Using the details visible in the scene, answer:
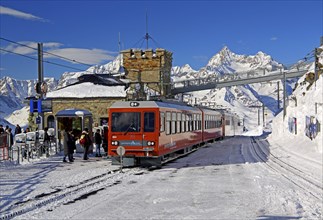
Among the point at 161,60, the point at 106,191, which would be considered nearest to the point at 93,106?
the point at 161,60

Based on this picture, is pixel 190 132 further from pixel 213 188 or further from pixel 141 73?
pixel 141 73

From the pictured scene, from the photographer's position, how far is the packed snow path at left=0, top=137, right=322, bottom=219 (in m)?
9.88

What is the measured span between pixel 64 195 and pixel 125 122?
7.71 metres

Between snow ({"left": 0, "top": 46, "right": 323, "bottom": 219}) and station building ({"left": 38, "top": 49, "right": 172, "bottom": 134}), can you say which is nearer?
snow ({"left": 0, "top": 46, "right": 323, "bottom": 219})

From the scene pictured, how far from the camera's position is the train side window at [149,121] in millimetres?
19062

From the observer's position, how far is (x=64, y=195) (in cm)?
1185

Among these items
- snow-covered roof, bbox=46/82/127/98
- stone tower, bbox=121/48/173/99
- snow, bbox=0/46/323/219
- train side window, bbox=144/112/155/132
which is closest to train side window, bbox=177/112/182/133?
snow, bbox=0/46/323/219

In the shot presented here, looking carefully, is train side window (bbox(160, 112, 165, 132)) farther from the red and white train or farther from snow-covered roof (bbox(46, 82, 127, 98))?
snow-covered roof (bbox(46, 82, 127, 98))

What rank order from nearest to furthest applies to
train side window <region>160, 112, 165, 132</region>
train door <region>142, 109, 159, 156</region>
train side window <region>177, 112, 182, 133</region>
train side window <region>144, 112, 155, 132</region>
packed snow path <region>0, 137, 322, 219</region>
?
packed snow path <region>0, 137, 322, 219</region>
train door <region>142, 109, 159, 156</region>
train side window <region>144, 112, 155, 132</region>
train side window <region>160, 112, 165, 132</region>
train side window <region>177, 112, 182, 133</region>

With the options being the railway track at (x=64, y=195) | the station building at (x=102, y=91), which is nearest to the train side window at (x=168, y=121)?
the station building at (x=102, y=91)

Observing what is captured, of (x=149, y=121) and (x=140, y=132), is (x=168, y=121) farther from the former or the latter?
(x=140, y=132)

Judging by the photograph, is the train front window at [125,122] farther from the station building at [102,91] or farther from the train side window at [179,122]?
the train side window at [179,122]

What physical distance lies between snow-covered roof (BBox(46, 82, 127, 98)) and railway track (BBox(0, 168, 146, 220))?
29863mm

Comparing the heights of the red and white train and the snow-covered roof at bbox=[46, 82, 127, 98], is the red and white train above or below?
below
